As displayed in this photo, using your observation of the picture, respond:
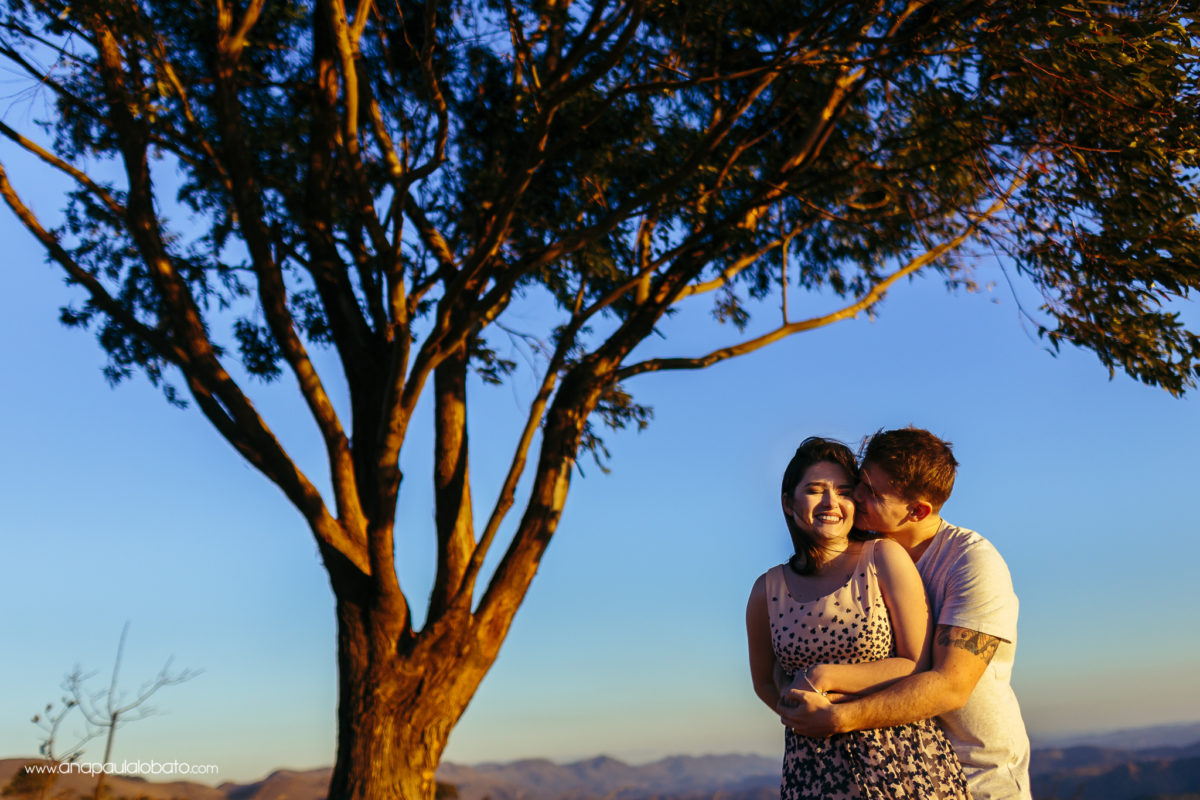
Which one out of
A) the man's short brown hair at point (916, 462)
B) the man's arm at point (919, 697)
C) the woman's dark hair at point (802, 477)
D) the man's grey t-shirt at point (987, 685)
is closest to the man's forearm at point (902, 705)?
the man's arm at point (919, 697)

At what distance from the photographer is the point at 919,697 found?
247 cm

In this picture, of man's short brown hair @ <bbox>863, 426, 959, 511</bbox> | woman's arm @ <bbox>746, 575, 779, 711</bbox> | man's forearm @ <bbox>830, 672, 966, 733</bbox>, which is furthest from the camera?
woman's arm @ <bbox>746, 575, 779, 711</bbox>

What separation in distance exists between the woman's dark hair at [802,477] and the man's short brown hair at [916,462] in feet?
0.22

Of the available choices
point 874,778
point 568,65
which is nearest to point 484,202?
point 568,65

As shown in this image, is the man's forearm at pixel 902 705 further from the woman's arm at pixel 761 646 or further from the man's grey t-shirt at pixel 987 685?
the woman's arm at pixel 761 646

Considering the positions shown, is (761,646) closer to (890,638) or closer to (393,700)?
(890,638)

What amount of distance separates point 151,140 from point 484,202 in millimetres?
2874

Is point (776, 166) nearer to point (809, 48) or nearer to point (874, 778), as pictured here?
point (809, 48)

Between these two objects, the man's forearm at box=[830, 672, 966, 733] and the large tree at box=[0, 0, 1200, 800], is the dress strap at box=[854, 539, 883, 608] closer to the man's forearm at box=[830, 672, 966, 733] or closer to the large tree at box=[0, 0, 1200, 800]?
the man's forearm at box=[830, 672, 966, 733]

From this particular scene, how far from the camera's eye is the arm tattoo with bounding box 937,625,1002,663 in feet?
8.23

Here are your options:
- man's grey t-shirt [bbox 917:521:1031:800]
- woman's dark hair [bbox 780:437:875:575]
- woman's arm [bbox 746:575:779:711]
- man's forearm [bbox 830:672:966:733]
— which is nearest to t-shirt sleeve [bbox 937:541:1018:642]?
man's grey t-shirt [bbox 917:521:1031:800]

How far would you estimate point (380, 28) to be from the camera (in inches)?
373

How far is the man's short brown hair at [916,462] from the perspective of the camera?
8.93 feet

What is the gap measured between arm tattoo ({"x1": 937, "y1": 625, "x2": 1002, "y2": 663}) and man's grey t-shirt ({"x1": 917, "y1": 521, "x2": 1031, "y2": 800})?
0.05 ft
